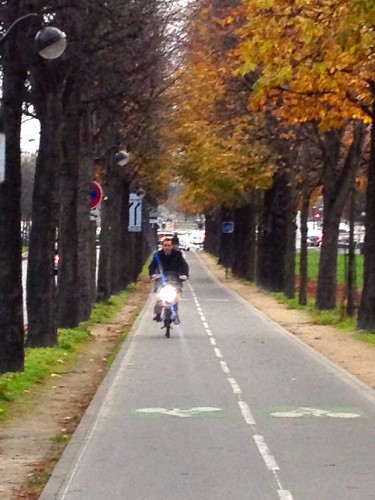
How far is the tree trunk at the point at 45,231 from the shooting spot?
21.8m

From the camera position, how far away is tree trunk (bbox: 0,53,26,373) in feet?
55.7

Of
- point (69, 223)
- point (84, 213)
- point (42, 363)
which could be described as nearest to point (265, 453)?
point (42, 363)

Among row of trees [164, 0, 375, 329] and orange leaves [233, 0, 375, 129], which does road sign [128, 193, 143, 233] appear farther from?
orange leaves [233, 0, 375, 129]

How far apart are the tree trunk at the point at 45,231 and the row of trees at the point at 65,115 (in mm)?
17

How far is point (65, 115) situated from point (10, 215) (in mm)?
8729

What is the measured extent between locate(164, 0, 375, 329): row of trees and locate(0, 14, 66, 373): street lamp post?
9.89ft

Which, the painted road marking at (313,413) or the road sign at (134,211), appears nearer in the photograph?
the painted road marking at (313,413)

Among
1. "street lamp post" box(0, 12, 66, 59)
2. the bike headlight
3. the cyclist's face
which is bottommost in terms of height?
the bike headlight

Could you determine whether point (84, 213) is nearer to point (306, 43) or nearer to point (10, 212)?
point (10, 212)

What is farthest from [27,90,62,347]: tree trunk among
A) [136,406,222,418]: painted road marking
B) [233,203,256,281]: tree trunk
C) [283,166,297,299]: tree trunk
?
[233,203,256,281]: tree trunk

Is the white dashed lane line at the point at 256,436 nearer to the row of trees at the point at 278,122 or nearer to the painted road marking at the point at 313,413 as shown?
the painted road marking at the point at 313,413

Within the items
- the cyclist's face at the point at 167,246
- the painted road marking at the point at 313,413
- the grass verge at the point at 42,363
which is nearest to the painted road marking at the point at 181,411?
the painted road marking at the point at 313,413

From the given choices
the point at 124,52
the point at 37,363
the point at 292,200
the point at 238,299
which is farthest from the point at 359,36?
the point at 238,299

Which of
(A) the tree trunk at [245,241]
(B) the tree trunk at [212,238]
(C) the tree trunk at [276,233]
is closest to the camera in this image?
(C) the tree trunk at [276,233]
